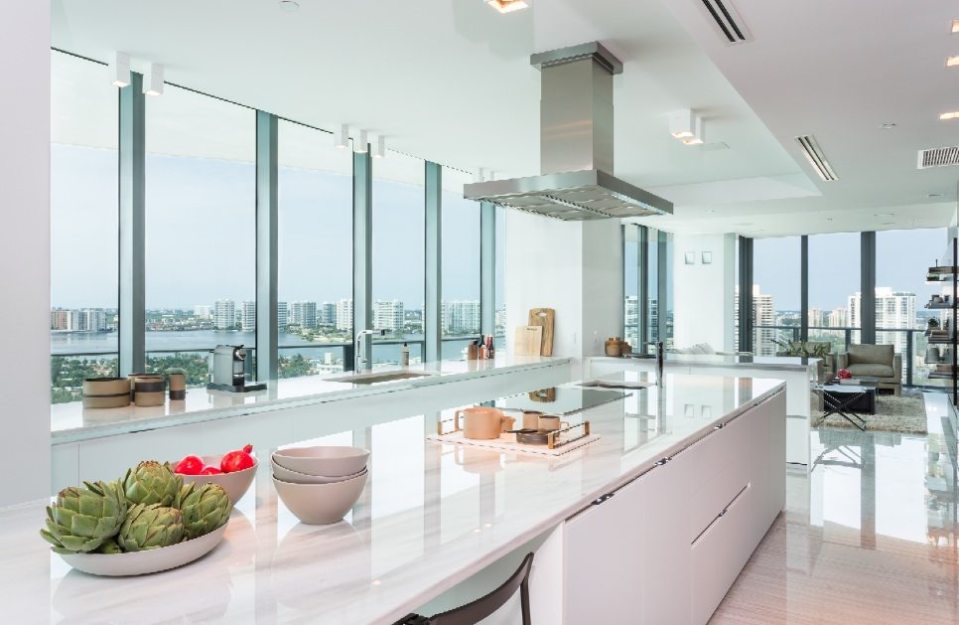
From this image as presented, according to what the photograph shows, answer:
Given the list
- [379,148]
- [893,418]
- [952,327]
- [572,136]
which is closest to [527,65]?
[572,136]

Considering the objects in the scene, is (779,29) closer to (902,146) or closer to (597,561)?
(597,561)

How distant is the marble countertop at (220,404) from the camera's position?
9.04ft

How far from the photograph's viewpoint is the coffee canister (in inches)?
126

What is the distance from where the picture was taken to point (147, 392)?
320cm

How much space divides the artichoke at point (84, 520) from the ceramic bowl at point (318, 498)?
0.32m

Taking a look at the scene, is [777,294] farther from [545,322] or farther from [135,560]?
[135,560]

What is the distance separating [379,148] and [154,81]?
1.79 meters

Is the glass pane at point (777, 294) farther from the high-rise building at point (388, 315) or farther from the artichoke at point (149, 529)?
the artichoke at point (149, 529)

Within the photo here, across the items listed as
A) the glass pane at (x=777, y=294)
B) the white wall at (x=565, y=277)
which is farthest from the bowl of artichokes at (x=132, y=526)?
the glass pane at (x=777, y=294)

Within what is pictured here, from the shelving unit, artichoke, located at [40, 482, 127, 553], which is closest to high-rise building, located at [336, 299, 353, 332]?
artichoke, located at [40, 482, 127, 553]

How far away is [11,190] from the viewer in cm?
Answer: 205

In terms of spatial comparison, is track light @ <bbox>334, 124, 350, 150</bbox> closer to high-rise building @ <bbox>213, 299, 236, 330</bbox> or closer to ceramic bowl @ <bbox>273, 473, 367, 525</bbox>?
high-rise building @ <bbox>213, 299, 236, 330</bbox>

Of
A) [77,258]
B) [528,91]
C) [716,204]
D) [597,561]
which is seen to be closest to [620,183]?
[528,91]

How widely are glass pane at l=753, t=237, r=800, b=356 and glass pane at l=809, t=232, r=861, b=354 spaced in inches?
6.5
